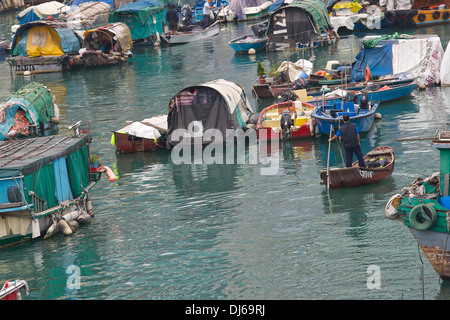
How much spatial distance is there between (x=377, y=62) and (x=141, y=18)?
2676cm

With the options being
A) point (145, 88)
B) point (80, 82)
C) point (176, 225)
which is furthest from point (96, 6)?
point (176, 225)

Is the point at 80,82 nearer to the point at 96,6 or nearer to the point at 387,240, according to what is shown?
the point at 96,6

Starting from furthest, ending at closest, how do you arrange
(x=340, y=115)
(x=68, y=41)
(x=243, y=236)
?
(x=68, y=41) → (x=340, y=115) → (x=243, y=236)

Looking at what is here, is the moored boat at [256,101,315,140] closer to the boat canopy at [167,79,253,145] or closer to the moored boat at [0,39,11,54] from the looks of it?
the boat canopy at [167,79,253,145]

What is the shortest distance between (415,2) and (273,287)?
46.8 metres

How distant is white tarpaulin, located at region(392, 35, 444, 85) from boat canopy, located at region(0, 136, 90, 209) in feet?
66.3

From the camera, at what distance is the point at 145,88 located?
146 ft

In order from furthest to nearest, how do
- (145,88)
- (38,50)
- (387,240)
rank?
(38,50), (145,88), (387,240)

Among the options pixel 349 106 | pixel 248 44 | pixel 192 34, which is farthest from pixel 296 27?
pixel 349 106

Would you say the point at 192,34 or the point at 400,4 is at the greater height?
the point at 400,4

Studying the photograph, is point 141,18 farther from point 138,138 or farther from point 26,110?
point 138,138

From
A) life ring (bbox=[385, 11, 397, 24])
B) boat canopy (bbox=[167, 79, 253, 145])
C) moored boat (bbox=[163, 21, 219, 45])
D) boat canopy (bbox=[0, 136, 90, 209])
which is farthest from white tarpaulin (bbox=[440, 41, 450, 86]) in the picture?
moored boat (bbox=[163, 21, 219, 45])

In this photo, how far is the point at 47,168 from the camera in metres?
21.2

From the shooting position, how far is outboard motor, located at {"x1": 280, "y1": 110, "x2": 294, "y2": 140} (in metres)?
29.4
